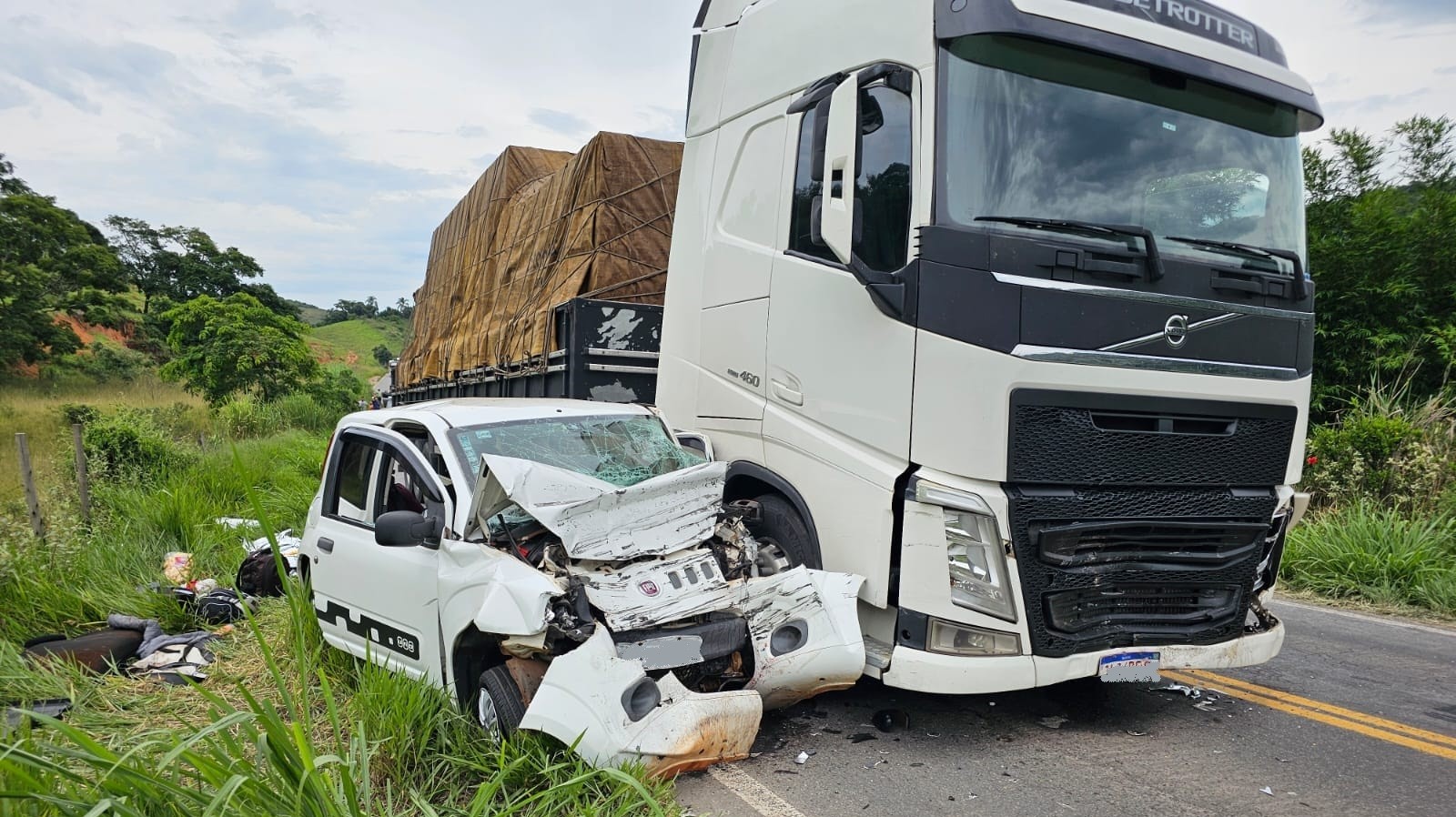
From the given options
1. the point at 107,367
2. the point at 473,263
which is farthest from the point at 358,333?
the point at 473,263

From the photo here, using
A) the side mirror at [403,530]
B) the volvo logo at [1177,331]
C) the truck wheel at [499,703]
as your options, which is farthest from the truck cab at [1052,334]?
the side mirror at [403,530]

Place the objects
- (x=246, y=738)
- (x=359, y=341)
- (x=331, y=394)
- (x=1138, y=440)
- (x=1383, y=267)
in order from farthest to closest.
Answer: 1. (x=359, y=341)
2. (x=331, y=394)
3. (x=1383, y=267)
4. (x=1138, y=440)
5. (x=246, y=738)

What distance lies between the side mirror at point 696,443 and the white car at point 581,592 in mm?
268

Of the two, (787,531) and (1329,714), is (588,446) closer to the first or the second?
(787,531)

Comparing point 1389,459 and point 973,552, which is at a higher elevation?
point 1389,459

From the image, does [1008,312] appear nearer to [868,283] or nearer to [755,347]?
[868,283]

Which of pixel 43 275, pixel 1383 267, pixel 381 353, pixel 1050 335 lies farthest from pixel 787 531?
pixel 381 353

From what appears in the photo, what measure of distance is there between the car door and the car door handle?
5.72 feet

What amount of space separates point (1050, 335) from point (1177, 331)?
0.63m

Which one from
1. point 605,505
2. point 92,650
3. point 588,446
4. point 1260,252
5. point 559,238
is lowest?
point 92,650

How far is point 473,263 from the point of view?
37.3ft

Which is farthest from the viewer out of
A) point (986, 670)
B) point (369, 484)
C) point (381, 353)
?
point (381, 353)

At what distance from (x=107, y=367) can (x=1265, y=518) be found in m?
43.3

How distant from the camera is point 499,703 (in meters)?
3.72
